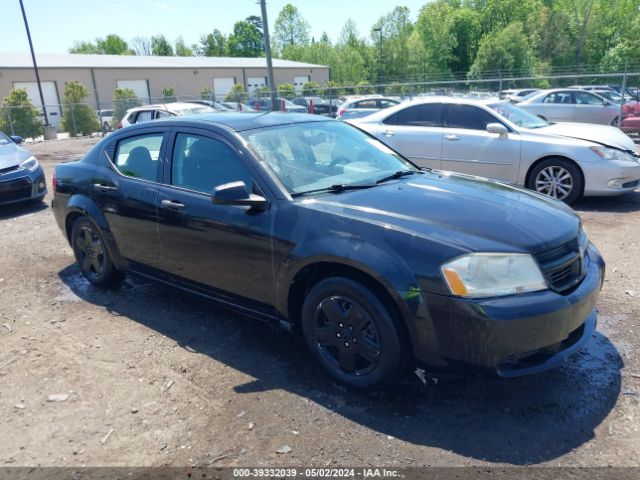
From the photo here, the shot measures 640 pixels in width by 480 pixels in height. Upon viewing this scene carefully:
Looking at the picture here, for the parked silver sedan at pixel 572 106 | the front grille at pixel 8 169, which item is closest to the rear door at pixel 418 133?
the front grille at pixel 8 169

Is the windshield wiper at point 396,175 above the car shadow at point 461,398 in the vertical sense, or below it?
above

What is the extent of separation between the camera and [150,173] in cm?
431

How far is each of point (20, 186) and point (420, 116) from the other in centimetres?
663

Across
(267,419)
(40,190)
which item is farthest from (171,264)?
(40,190)

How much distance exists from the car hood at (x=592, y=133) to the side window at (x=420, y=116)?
156cm

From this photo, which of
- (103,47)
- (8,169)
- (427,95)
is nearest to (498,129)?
(8,169)

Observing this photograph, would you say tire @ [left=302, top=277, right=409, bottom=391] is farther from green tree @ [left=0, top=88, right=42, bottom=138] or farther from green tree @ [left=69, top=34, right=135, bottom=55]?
green tree @ [left=69, top=34, right=135, bottom=55]

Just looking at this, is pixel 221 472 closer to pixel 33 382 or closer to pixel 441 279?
pixel 441 279

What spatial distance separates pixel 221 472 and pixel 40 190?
7.99 m

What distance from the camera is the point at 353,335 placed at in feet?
10.3

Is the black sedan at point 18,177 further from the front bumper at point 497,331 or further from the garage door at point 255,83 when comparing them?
the garage door at point 255,83

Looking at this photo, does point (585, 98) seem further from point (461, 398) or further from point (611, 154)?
point (461, 398)

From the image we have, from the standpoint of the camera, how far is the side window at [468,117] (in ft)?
27.0

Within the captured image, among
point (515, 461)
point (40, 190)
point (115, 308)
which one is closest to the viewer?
point (515, 461)
